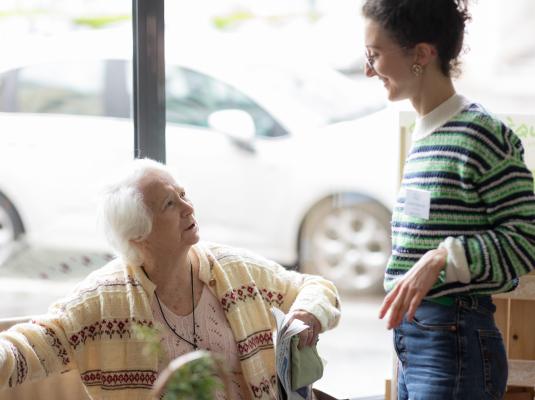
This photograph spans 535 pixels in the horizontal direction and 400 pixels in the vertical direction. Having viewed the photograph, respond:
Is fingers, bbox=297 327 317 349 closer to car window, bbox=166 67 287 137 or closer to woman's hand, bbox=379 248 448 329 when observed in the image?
woman's hand, bbox=379 248 448 329

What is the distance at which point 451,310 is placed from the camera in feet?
5.51

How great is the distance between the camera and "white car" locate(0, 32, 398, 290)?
284 cm

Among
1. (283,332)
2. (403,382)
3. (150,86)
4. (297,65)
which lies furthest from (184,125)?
(403,382)

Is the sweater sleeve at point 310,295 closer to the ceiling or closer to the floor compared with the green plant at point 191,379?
closer to the ceiling

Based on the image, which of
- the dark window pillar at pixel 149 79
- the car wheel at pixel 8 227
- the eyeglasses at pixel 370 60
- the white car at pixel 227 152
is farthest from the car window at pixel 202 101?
the eyeglasses at pixel 370 60

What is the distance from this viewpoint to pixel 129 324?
219 cm

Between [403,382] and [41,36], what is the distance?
1699 mm

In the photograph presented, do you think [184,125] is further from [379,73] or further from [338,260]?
[379,73]

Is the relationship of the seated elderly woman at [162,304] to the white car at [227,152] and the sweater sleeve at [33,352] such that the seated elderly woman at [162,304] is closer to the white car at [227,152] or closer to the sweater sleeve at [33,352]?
the sweater sleeve at [33,352]

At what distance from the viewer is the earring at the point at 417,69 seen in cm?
171

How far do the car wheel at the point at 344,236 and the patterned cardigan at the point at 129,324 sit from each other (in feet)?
3.66

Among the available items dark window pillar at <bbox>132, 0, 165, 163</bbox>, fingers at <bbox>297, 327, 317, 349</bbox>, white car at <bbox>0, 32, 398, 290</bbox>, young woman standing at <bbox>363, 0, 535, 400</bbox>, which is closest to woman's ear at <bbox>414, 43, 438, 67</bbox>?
young woman standing at <bbox>363, 0, 535, 400</bbox>

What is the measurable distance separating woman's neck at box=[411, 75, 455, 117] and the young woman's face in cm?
2

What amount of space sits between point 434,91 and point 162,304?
0.97 metres
